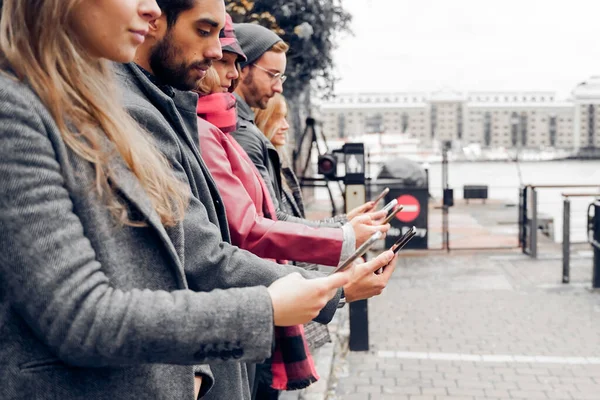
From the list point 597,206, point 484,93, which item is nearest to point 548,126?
point 484,93

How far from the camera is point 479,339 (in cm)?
541

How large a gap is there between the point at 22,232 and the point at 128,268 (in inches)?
7.7

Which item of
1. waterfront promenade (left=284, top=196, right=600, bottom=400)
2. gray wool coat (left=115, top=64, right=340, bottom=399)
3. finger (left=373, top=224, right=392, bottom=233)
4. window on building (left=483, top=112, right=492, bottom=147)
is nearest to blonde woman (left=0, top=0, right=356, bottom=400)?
gray wool coat (left=115, top=64, right=340, bottom=399)

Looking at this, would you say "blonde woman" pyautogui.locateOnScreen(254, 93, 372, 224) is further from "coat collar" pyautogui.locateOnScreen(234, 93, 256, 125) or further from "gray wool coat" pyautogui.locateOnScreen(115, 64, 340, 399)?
"gray wool coat" pyautogui.locateOnScreen(115, 64, 340, 399)

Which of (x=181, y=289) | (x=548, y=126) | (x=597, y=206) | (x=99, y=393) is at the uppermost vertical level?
(x=181, y=289)

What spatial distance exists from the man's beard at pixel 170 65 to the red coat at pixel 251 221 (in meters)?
0.25

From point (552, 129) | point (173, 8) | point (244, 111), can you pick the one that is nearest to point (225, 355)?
point (173, 8)

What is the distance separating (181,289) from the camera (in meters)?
1.19

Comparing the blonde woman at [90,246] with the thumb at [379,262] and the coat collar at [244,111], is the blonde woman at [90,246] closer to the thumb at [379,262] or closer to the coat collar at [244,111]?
the thumb at [379,262]

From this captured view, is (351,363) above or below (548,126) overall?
above

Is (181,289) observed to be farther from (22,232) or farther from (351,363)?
(351,363)

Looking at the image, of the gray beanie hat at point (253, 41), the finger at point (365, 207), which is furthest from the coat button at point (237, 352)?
the gray beanie hat at point (253, 41)

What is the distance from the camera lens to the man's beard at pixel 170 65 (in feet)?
5.48

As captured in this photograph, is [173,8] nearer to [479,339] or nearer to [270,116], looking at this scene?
[270,116]
